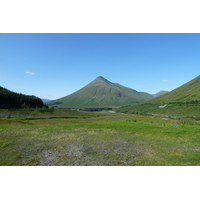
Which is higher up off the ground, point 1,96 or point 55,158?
point 1,96

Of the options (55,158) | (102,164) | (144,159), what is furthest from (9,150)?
(144,159)

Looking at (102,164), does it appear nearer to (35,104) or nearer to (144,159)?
(144,159)

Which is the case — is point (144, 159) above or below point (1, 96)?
below

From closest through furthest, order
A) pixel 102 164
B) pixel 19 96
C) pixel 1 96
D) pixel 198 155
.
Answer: pixel 102 164
pixel 198 155
pixel 1 96
pixel 19 96

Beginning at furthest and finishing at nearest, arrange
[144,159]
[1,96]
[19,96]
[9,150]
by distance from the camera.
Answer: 1. [19,96]
2. [1,96]
3. [9,150]
4. [144,159]

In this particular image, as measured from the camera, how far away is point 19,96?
6275 inches

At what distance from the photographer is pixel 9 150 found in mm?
17562

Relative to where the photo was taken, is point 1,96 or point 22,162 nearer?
point 22,162

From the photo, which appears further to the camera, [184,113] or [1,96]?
[184,113]

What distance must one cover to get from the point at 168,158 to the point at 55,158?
1212 centimetres

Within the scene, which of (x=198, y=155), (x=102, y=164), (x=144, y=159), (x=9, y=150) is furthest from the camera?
(x=9, y=150)

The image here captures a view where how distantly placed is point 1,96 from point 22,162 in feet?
512

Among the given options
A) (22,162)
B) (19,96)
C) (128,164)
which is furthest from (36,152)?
(19,96)

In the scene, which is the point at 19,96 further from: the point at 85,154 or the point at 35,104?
the point at 85,154
